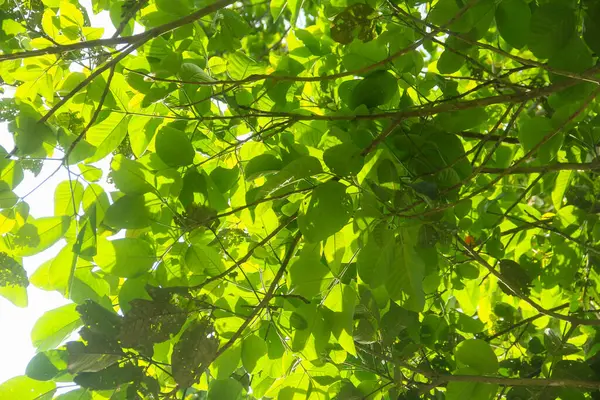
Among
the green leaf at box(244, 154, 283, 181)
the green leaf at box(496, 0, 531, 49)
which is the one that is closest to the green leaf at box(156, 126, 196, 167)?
the green leaf at box(244, 154, 283, 181)

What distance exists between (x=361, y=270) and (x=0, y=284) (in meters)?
0.72

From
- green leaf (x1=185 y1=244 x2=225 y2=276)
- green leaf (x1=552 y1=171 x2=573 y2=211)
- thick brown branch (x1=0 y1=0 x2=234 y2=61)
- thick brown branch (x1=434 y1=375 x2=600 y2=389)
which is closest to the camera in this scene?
thick brown branch (x1=0 y1=0 x2=234 y2=61)

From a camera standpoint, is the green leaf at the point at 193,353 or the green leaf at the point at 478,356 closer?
the green leaf at the point at 193,353

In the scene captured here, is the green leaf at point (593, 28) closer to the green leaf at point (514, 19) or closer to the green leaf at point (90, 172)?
the green leaf at point (514, 19)

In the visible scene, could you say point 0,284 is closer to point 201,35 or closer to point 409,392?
point 201,35

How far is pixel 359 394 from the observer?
1.11m

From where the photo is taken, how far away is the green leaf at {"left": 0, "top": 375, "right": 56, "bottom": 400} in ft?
3.32

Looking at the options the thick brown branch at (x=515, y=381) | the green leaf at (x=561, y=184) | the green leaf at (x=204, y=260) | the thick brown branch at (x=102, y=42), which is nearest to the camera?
the thick brown branch at (x=102, y=42)

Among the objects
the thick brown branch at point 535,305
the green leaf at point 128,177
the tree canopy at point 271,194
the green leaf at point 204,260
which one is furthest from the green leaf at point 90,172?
the thick brown branch at point 535,305

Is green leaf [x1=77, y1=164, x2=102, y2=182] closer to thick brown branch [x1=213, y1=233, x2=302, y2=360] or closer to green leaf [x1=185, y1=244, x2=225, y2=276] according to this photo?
green leaf [x1=185, y1=244, x2=225, y2=276]

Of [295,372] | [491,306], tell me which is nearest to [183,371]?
[295,372]

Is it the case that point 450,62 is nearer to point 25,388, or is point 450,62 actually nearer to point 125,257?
point 125,257

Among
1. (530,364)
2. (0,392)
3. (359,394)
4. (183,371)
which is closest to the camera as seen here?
(183,371)

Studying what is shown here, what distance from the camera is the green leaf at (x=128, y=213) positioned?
100 cm
